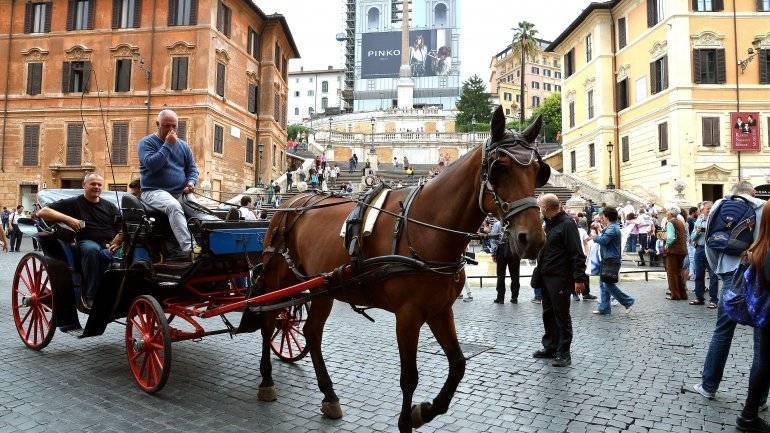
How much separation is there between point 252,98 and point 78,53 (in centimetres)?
989

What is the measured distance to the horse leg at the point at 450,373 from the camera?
3582 mm

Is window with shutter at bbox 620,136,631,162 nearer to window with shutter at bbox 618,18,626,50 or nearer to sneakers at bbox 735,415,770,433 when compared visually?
window with shutter at bbox 618,18,626,50

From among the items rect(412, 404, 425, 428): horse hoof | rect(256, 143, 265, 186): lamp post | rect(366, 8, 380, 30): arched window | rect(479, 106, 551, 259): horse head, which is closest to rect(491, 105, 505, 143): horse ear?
rect(479, 106, 551, 259): horse head

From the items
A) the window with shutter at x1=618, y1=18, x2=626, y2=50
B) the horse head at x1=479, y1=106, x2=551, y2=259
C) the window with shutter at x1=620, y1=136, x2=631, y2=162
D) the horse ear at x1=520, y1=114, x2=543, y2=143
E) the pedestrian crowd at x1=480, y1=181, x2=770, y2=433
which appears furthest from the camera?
the window with shutter at x1=618, y1=18, x2=626, y2=50

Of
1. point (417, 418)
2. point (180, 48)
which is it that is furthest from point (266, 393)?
point (180, 48)

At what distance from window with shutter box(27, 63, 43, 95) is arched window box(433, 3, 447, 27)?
80136 millimetres

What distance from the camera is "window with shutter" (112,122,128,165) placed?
28.9m

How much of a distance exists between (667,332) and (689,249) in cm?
449

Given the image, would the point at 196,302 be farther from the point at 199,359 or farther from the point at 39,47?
the point at 39,47

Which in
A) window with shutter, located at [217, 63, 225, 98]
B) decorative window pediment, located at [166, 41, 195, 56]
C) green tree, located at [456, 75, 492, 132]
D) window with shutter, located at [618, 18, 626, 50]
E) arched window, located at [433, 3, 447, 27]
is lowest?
window with shutter, located at [217, 63, 225, 98]

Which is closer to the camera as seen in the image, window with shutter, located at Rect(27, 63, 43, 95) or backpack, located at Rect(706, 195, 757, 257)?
backpack, located at Rect(706, 195, 757, 257)

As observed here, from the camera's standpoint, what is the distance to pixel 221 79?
29.4 m

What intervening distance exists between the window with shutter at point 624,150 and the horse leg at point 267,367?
3167cm

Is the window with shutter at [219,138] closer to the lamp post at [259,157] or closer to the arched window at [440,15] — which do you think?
the lamp post at [259,157]
